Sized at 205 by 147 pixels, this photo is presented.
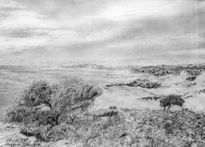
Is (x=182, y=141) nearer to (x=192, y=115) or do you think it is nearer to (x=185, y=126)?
(x=185, y=126)

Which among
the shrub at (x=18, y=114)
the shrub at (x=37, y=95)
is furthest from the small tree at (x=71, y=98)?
the shrub at (x=18, y=114)

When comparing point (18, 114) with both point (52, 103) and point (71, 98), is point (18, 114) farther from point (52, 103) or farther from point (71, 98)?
point (71, 98)

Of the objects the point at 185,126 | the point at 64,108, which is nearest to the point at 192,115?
the point at 185,126

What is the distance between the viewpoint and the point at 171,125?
758 inches

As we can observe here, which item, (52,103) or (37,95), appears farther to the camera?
(52,103)

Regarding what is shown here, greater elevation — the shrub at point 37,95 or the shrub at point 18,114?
the shrub at point 37,95

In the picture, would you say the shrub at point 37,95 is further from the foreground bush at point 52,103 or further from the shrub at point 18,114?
A: the shrub at point 18,114

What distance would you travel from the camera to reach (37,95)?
843 inches

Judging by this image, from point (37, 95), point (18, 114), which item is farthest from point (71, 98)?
point (18, 114)

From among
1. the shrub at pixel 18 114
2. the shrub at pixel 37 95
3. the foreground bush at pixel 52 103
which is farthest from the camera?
the shrub at pixel 18 114

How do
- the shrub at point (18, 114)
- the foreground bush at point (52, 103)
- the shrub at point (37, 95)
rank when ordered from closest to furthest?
1. the foreground bush at point (52, 103)
2. the shrub at point (37, 95)
3. the shrub at point (18, 114)

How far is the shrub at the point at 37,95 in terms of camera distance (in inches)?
842

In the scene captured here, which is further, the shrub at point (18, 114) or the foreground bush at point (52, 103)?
the shrub at point (18, 114)

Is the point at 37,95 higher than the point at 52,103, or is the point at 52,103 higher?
the point at 37,95
